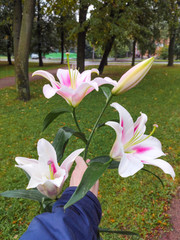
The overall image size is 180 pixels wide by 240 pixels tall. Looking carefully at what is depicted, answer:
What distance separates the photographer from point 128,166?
58 centimetres

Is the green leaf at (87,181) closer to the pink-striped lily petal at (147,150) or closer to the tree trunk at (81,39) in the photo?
the pink-striped lily petal at (147,150)

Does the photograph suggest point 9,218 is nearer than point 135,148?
No

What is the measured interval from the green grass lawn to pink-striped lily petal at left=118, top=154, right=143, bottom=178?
6.72ft

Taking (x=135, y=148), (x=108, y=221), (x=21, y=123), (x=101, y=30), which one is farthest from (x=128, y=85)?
(x=101, y=30)

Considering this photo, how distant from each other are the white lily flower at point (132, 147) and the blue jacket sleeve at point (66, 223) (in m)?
0.24

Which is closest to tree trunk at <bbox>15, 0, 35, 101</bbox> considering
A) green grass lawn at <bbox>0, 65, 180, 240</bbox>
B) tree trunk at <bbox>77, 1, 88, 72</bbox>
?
green grass lawn at <bbox>0, 65, 180, 240</bbox>

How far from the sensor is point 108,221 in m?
2.44

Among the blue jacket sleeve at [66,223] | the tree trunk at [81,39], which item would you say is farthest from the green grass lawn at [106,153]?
the tree trunk at [81,39]

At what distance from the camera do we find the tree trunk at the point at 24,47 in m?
5.58

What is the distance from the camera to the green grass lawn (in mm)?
2445

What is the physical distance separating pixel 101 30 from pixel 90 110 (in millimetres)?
3821

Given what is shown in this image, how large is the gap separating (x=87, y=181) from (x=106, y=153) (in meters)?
3.12

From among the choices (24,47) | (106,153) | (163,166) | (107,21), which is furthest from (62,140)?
(107,21)

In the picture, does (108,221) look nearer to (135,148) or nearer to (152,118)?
(135,148)
